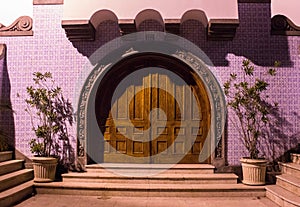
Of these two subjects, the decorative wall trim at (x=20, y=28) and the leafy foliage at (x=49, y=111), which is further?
the decorative wall trim at (x=20, y=28)

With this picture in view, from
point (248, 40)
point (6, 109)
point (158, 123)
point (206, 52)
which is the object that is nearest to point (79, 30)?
point (6, 109)

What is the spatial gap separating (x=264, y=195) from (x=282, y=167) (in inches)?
34.3

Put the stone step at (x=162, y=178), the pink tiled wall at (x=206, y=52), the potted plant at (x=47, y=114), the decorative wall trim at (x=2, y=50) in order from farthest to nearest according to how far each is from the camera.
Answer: the decorative wall trim at (x=2, y=50) → the pink tiled wall at (x=206, y=52) → the potted plant at (x=47, y=114) → the stone step at (x=162, y=178)

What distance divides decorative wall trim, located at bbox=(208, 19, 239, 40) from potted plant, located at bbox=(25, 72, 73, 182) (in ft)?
10.2

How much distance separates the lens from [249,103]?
6242mm

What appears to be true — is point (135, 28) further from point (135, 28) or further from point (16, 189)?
point (16, 189)

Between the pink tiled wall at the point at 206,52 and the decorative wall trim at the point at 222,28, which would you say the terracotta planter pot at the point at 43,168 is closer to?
the pink tiled wall at the point at 206,52

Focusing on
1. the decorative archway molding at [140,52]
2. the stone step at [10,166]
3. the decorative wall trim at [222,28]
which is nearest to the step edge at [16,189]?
the stone step at [10,166]

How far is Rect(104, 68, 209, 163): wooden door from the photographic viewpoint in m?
6.68

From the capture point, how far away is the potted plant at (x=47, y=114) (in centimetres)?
625

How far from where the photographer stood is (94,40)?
6.61 m

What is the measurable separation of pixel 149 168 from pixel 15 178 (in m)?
2.40

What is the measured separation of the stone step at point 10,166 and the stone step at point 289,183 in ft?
15.7

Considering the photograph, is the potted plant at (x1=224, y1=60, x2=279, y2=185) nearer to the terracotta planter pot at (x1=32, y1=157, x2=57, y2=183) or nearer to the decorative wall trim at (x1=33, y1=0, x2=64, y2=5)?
the terracotta planter pot at (x1=32, y1=157, x2=57, y2=183)
